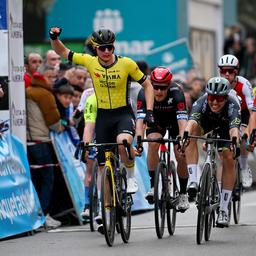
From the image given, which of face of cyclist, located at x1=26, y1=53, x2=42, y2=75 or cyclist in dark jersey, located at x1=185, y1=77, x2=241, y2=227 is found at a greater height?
face of cyclist, located at x1=26, y1=53, x2=42, y2=75

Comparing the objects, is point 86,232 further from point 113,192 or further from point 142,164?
point 142,164

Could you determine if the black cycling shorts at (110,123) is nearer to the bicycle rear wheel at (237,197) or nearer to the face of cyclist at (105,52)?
the face of cyclist at (105,52)

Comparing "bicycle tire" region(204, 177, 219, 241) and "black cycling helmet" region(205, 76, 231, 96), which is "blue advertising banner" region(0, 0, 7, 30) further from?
"bicycle tire" region(204, 177, 219, 241)

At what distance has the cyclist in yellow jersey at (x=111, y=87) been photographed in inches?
543

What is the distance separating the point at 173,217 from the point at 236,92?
2052 millimetres

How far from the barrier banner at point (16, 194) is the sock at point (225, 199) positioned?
8.08 ft

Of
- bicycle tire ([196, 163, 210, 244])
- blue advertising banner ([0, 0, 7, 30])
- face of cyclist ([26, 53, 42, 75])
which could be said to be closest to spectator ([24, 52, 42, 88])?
face of cyclist ([26, 53, 42, 75])

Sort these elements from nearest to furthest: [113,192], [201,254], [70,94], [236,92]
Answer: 1. [201,254]
2. [113,192]
3. [236,92]
4. [70,94]

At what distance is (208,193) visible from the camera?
13.2 m

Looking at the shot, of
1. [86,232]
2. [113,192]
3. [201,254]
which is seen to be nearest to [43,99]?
[86,232]

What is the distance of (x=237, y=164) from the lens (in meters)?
15.3

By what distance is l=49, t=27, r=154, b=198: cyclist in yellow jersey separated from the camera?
13797 mm

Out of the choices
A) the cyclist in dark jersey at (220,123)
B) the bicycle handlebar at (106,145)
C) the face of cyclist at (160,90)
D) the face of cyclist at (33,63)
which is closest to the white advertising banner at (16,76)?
the face of cyclist at (33,63)

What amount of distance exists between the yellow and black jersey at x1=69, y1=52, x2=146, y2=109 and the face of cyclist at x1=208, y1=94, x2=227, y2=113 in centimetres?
79
